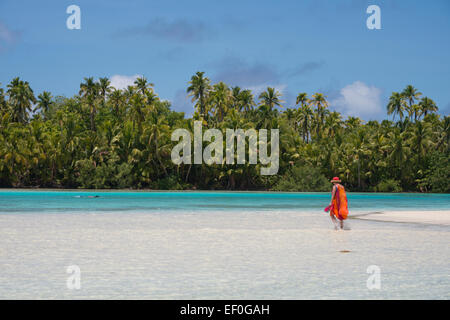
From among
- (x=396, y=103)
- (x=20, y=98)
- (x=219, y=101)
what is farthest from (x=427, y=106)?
A: (x=20, y=98)

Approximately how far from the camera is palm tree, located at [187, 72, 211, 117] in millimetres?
61594

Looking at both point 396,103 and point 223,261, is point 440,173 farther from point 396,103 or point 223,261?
point 223,261

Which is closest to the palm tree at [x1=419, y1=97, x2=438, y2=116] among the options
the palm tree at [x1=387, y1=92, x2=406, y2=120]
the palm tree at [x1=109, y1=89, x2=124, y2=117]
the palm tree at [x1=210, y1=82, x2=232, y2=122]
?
the palm tree at [x1=387, y1=92, x2=406, y2=120]

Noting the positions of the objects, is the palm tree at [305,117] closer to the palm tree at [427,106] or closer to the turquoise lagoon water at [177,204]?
the palm tree at [427,106]

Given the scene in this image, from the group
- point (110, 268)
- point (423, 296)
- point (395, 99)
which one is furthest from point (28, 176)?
point (423, 296)

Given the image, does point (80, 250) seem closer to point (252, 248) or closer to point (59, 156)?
point (252, 248)

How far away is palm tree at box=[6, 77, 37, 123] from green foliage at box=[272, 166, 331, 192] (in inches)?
1228

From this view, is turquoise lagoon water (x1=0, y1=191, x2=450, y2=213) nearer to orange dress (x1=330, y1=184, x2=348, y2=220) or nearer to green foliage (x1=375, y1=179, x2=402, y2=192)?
orange dress (x1=330, y1=184, x2=348, y2=220)

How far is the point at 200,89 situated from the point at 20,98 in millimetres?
20885

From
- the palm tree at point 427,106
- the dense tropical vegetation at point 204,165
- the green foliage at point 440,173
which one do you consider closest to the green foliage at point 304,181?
the dense tropical vegetation at point 204,165

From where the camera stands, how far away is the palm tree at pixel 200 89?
61.6 meters

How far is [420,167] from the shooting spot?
182ft

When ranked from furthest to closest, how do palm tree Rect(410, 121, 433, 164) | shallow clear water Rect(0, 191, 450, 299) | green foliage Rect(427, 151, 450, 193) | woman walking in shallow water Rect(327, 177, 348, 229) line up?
palm tree Rect(410, 121, 433, 164), green foliage Rect(427, 151, 450, 193), woman walking in shallow water Rect(327, 177, 348, 229), shallow clear water Rect(0, 191, 450, 299)

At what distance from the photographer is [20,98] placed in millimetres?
61188
